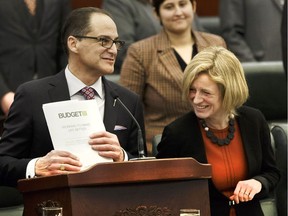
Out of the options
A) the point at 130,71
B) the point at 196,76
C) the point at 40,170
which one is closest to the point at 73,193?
the point at 40,170

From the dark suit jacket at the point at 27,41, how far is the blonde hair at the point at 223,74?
1.27m

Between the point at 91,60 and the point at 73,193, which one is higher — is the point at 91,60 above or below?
above

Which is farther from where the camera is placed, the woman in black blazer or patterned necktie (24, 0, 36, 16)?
patterned necktie (24, 0, 36, 16)

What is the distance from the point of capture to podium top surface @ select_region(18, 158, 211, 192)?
246 cm

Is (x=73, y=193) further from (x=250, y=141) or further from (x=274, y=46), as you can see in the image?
(x=274, y=46)

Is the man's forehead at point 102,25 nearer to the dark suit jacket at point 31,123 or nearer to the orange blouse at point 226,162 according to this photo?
the dark suit jacket at point 31,123

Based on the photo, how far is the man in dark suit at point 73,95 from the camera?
2.99 metres

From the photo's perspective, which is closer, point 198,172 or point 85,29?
point 198,172

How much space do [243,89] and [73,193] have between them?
34.8 inches

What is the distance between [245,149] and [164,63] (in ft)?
3.13

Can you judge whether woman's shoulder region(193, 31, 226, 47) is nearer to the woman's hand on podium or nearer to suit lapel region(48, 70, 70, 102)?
suit lapel region(48, 70, 70, 102)

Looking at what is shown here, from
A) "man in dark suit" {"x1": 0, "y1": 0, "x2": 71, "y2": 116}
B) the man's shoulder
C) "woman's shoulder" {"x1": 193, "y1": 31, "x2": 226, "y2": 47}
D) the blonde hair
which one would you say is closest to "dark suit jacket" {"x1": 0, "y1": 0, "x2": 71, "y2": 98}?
"man in dark suit" {"x1": 0, "y1": 0, "x2": 71, "y2": 116}

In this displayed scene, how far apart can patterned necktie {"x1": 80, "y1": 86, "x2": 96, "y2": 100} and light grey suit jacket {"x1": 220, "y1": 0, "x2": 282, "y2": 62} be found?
2.02 m

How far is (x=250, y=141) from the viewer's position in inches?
122
